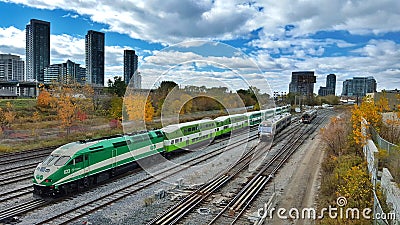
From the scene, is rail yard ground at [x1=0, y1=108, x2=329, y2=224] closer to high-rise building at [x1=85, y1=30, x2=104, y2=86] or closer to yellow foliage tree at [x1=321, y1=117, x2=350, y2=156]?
yellow foliage tree at [x1=321, y1=117, x2=350, y2=156]

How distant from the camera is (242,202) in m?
13.5

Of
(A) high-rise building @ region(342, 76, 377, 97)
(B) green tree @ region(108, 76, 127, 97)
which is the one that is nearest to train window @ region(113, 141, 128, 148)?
(B) green tree @ region(108, 76, 127, 97)

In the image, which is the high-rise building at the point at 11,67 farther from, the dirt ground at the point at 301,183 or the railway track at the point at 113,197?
the dirt ground at the point at 301,183

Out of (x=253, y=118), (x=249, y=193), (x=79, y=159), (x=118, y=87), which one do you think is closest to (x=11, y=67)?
(x=118, y=87)

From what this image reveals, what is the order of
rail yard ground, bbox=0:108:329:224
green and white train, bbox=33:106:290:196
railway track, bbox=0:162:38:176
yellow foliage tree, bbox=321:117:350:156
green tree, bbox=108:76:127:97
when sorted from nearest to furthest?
rail yard ground, bbox=0:108:329:224 → green and white train, bbox=33:106:290:196 → railway track, bbox=0:162:38:176 → yellow foliage tree, bbox=321:117:350:156 → green tree, bbox=108:76:127:97

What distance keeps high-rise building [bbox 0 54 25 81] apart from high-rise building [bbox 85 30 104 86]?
38.7 meters

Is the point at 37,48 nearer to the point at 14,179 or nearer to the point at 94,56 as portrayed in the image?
the point at 94,56

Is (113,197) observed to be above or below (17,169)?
above

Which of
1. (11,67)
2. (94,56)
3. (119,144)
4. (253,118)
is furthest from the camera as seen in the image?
(11,67)

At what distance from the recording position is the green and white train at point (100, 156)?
45.4ft

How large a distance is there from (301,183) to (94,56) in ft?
377

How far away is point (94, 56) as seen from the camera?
388 ft

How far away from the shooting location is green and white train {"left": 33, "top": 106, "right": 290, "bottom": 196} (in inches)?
545

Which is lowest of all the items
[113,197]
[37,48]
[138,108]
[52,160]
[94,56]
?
[113,197]
